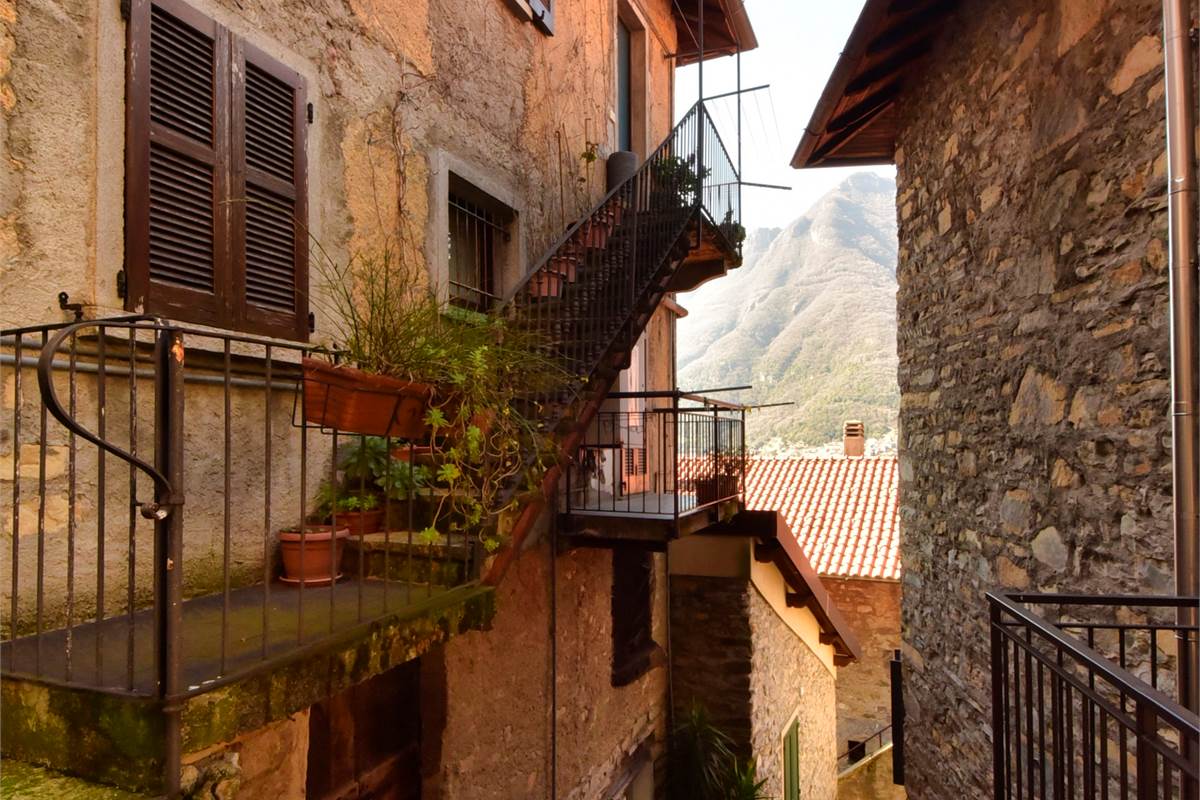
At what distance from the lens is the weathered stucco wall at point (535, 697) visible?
4.36 meters

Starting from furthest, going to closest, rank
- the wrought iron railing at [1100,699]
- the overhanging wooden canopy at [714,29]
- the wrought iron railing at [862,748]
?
the wrought iron railing at [862,748] → the overhanging wooden canopy at [714,29] → the wrought iron railing at [1100,699]

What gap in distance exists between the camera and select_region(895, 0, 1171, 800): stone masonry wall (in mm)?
2994

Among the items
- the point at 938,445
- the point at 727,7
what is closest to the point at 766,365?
the point at 727,7

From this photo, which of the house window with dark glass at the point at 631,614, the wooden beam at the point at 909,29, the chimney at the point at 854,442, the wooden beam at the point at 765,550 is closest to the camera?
the wooden beam at the point at 909,29

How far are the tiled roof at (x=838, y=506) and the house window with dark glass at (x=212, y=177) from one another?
11.3 m

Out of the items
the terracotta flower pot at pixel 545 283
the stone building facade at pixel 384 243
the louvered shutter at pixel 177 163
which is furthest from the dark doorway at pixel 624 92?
the louvered shutter at pixel 177 163

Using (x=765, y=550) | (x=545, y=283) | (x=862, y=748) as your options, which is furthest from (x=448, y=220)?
(x=862, y=748)

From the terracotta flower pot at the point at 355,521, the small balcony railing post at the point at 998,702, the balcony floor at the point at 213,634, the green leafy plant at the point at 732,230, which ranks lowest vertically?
the small balcony railing post at the point at 998,702

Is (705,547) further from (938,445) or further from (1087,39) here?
(1087,39)

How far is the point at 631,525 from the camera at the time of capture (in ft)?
17.3

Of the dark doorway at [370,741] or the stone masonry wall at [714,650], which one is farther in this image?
the stone masonry wall at [714,650]

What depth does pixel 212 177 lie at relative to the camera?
11.1ft

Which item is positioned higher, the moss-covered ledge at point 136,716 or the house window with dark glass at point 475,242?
the house window with dark glass at point 475,242

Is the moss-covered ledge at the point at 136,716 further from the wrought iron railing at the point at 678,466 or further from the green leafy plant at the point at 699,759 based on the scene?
the green leafy plant at the point at 699,759
